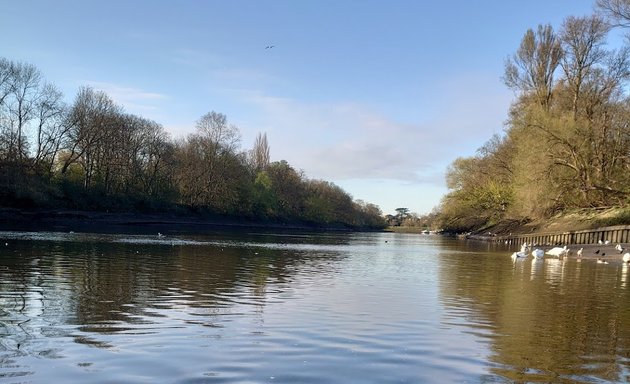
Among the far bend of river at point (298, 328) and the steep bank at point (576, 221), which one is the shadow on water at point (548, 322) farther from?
the steep bank at point (576, 221)

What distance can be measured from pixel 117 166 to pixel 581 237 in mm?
63806

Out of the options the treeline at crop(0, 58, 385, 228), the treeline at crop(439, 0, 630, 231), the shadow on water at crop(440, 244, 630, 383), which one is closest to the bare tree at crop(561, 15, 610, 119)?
the treeline at crop(439, 0, 630, 231)

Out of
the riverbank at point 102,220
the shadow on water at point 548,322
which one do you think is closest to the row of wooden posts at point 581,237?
the shadow on water at point 548,322

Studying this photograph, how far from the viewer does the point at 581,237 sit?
4238cm

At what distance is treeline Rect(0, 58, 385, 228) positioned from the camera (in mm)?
61625

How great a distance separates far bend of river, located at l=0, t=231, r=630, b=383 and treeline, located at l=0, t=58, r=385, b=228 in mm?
50812

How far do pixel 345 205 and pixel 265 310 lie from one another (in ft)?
454

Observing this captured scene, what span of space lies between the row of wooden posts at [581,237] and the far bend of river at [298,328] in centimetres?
2143

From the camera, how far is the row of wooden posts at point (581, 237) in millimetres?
36594

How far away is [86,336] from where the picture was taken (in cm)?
830

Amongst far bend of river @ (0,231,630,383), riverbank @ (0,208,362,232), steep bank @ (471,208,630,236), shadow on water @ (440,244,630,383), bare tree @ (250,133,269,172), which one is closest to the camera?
far bend of river @ (0,231,630,383)

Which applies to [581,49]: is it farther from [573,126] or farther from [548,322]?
[548,322]

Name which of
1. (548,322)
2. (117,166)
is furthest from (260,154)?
(548,322)

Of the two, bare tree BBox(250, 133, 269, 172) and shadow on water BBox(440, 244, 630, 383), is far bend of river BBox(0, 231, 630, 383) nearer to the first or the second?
shadow on water BBox(440, 244, 630, 383)
